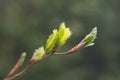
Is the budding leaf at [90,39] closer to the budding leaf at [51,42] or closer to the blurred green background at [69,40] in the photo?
the budding leaf at [51,42]

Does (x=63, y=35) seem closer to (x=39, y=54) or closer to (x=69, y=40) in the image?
(x=39, y=54)

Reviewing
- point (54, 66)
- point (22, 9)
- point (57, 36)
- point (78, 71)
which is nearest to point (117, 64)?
point (78, 71)

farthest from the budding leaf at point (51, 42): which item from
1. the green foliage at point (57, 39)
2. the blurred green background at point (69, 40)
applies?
the blurred green background at point (69, 40)

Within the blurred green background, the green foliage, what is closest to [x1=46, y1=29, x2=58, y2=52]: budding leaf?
the green foliage

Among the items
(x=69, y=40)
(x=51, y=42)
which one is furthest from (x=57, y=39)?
(x=69, y=40)

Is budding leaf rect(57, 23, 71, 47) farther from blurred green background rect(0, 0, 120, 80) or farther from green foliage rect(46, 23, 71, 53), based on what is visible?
blurred green background rect(0, 0, 120, 80)

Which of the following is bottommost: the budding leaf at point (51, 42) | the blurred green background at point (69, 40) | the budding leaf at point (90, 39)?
the budding leaf at point (90, 39)

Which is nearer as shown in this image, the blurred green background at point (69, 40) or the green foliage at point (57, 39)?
the green foliage at point (57, 39)

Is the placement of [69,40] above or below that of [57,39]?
above
